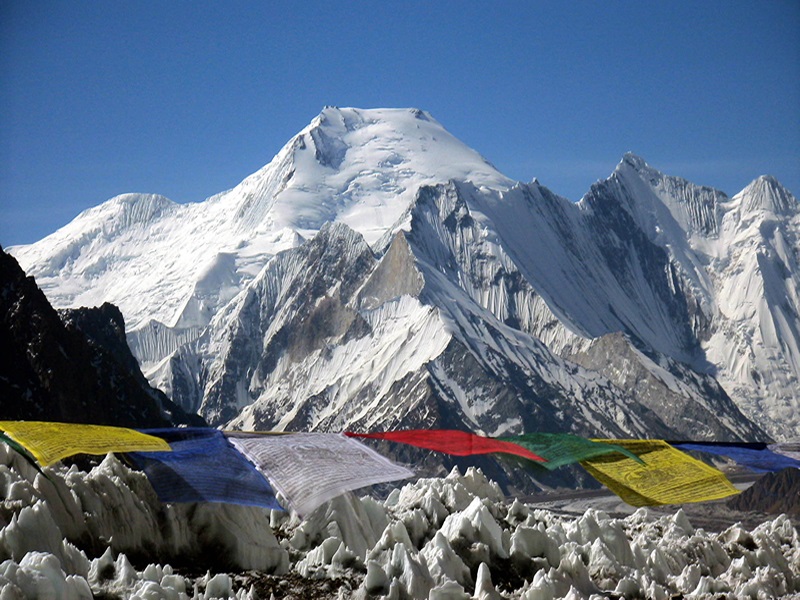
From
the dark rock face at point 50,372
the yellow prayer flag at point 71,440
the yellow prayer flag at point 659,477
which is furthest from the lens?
the dark rock face at point 50,372

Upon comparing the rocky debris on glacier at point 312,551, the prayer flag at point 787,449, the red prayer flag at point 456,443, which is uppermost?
the prayer flag at point 787,449

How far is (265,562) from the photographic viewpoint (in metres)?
39.6

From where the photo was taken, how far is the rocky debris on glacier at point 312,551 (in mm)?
A: 33875

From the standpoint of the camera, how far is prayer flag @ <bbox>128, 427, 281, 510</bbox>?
3403cm

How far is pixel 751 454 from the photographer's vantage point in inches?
1571

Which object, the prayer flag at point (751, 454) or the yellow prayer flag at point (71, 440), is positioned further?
the prayer flag at point (751, 454)

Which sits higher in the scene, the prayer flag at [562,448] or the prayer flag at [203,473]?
the prayer flag at [562,448]

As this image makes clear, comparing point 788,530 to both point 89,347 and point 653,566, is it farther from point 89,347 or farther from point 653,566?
point 89,347

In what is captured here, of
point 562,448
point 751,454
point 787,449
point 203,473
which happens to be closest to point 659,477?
point 562,448

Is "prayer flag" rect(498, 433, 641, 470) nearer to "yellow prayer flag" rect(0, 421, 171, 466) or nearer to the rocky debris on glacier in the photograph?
the rocky debris on glacier

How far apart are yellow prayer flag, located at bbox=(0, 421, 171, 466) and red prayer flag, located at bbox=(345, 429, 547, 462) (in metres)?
7.54

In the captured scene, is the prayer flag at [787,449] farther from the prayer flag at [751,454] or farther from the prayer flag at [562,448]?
the prayer flag at [562,448]

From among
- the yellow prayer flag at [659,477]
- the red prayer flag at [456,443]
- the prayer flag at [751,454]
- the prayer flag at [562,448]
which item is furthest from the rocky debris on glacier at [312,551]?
the prayer flag at [751,454]

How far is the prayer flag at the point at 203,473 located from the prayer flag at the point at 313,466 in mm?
373
